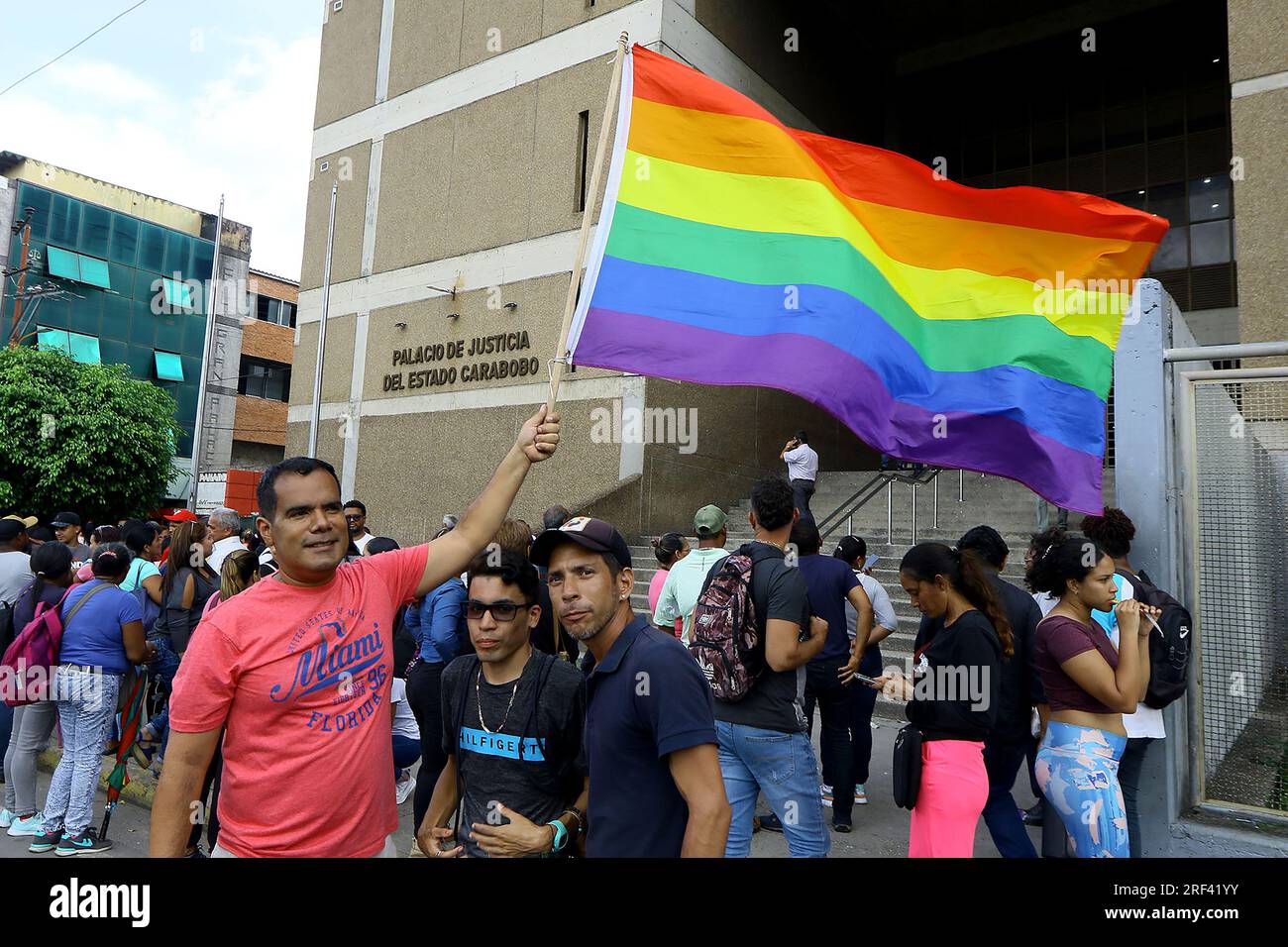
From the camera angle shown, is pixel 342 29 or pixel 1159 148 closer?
pixel 1159 148

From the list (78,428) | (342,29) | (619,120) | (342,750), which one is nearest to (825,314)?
(619,120)

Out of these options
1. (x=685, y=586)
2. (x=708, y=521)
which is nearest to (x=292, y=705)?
(x=708, y=521)

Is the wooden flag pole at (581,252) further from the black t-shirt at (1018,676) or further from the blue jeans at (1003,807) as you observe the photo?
the blue jeans at (1003,807)

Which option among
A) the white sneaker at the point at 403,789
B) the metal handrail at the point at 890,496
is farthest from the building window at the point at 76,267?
the white sneaker at the point at 403,789

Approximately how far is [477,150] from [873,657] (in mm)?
14523

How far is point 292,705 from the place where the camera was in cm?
232

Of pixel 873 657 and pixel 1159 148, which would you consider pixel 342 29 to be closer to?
pixel 1159 148

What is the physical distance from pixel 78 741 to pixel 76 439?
22289 millimetres

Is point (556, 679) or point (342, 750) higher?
point (556, 679)

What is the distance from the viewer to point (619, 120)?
415 centimetres

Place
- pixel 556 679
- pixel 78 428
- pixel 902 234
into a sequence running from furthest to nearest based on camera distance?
1. pixel 78 428
2. pixel 902 234
3. pixel 556 679

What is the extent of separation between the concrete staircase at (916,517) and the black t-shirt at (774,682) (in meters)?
7.18

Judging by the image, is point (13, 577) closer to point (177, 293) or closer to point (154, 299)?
point (154, 299)

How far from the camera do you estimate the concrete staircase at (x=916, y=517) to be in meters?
11.7
